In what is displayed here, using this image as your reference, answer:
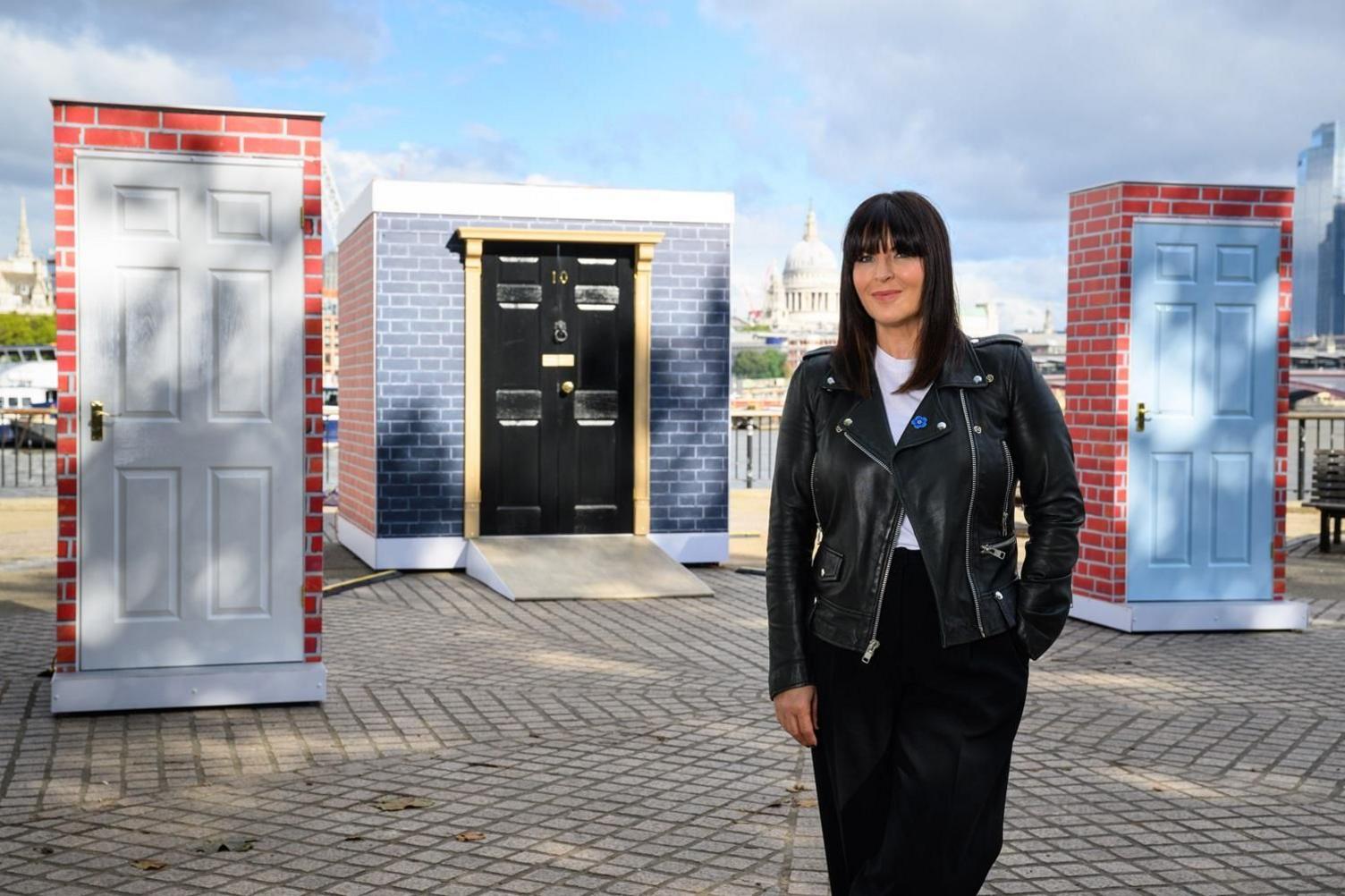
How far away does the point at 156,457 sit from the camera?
281 inches

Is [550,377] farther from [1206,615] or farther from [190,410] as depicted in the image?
[190,410]

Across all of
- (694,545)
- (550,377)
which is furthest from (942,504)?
(694,545)

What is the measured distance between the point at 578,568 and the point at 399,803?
6.35m

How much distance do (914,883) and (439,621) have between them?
24.1 feet

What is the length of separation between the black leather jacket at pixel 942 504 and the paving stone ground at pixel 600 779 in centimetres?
173

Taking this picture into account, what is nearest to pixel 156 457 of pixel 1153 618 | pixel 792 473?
pixel 792 473

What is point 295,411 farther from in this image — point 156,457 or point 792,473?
point 792,473

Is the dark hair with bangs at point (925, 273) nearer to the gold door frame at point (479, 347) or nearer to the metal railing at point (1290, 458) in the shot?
the metal railing at point (1290, 458)

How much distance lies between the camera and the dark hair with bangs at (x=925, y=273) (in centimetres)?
310

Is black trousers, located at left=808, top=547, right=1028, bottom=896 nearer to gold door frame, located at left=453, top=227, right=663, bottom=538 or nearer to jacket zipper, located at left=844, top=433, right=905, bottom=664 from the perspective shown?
jacket zipper, located at left=844, top=433, right=905, bottom=664

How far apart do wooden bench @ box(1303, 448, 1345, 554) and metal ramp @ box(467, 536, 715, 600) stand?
238 inches

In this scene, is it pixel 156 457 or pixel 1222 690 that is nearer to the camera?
pixel 156 457

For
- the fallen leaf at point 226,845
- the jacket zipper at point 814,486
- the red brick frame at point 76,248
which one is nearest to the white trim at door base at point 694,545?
the red brick frame at point 76,248


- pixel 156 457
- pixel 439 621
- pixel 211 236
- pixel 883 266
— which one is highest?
pixel 211 236
